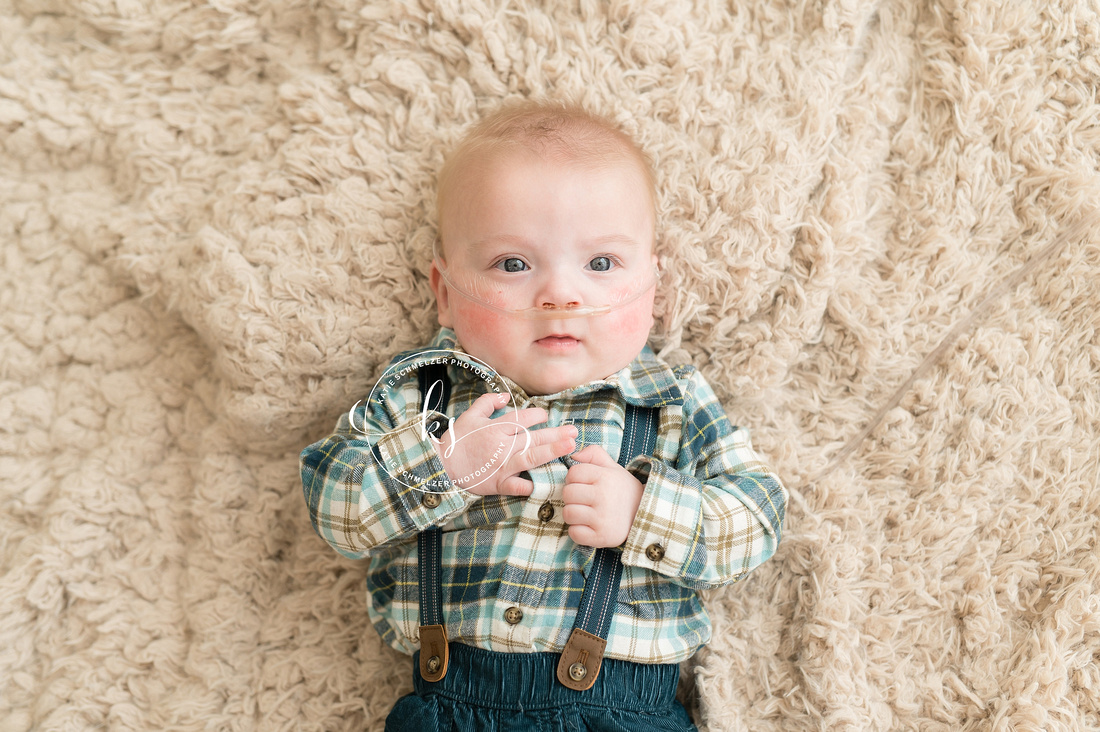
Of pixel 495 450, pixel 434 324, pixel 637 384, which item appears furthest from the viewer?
pixel 434 324

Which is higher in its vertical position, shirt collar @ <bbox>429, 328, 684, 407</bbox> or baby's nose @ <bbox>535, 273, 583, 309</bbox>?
baby's nose @ <bbox>535, 273, 583, 309</bbox>

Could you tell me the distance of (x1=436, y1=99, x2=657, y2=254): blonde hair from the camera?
4.61 ft

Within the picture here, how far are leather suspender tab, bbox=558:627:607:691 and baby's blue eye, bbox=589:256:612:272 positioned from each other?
0.62 meters

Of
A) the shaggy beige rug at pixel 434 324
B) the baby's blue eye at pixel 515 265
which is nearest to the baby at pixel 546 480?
the baby's blue eye at pixel 515 265

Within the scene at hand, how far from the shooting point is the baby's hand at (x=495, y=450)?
1332 millimetres

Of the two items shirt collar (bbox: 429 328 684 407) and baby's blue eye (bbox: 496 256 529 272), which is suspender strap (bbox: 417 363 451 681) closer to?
shirt collar (bbox: 429 328 684 407)

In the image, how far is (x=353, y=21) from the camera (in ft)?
5.29

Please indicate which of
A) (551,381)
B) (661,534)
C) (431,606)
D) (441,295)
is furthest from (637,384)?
(431,606)

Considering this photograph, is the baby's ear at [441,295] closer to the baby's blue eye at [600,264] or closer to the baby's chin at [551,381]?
the baby's chin at [551,381]

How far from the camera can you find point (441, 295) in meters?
1.53

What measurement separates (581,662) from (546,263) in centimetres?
66

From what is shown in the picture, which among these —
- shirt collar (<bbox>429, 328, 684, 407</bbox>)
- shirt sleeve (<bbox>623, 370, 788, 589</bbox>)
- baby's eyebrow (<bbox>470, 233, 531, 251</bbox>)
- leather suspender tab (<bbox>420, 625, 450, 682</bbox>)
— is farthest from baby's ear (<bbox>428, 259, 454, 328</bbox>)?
leather suspender tab (<bbox>420, 625, 450, 682</bbox>)

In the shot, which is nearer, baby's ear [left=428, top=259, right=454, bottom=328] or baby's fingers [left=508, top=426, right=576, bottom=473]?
baby's fingers [left=508, top=426, right=576, bottom=473]

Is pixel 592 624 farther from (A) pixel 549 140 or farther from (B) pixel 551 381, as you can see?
(A) pixel 549 140
